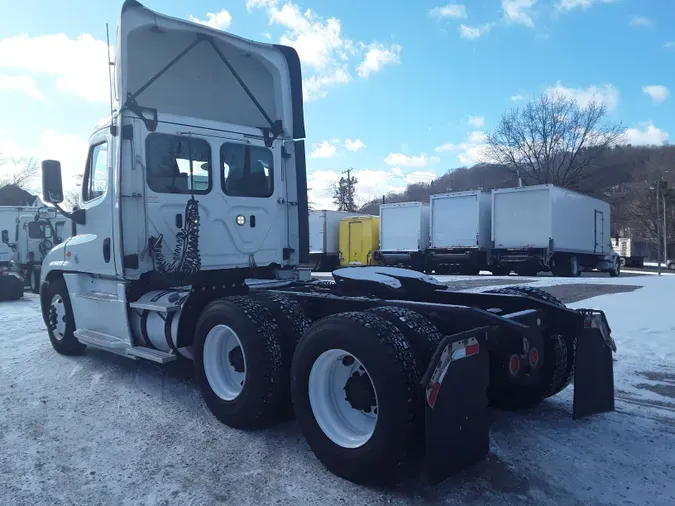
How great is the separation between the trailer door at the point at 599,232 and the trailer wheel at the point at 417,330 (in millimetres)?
25185

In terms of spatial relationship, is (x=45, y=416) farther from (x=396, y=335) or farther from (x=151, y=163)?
(x=396, y=335)

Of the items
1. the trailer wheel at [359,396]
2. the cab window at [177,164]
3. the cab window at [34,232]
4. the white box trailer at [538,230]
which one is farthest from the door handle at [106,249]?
the white box trailer at [538,230]

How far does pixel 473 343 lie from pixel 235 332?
200cm

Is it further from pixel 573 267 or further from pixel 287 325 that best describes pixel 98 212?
pixel 573 267

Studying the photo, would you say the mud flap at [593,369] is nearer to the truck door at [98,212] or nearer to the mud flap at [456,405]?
the mud flap at [456,405]

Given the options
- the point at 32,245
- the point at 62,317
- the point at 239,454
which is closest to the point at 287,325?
the point at 239,454

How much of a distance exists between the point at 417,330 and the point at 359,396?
580 mm

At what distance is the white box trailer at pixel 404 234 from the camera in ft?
81.9

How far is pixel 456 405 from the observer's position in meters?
3.04

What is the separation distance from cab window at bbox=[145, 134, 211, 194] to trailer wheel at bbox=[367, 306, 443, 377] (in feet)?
10.4

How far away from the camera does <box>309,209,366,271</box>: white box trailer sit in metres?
29.7

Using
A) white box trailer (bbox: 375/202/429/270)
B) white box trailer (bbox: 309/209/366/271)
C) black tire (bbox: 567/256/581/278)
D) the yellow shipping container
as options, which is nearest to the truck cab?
white box trailer (bbox: 375/202/429/270)

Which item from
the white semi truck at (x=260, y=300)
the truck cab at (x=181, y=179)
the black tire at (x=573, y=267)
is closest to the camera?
the white semi truck at (x=260, y=300)

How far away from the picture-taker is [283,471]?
139 inches
